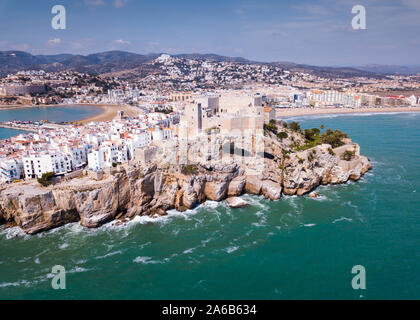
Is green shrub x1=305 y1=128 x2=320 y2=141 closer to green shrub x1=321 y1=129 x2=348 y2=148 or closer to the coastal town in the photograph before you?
green shrub x1=321 y1=129 x2=348 y2=148

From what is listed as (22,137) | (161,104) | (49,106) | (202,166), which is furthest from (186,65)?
(202,166)

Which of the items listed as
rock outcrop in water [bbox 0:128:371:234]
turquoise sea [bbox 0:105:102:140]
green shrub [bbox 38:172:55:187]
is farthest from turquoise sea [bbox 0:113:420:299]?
turquoise sea [bbox 0:105:102:140]

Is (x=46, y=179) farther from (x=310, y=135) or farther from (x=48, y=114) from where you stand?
(x=48, y=114)

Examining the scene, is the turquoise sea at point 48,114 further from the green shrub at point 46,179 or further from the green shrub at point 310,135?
the green shrub at point 310,135

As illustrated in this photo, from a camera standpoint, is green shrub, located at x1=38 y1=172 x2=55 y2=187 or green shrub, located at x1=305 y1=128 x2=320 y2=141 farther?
green shrub, located at x1=305 y1=128 x2=320 y2=141

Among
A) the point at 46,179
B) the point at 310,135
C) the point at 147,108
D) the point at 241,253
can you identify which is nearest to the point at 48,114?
the point at 147,108

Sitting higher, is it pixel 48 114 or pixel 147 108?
pixel 147 108

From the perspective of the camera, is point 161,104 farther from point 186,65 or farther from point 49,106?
point 186,65
